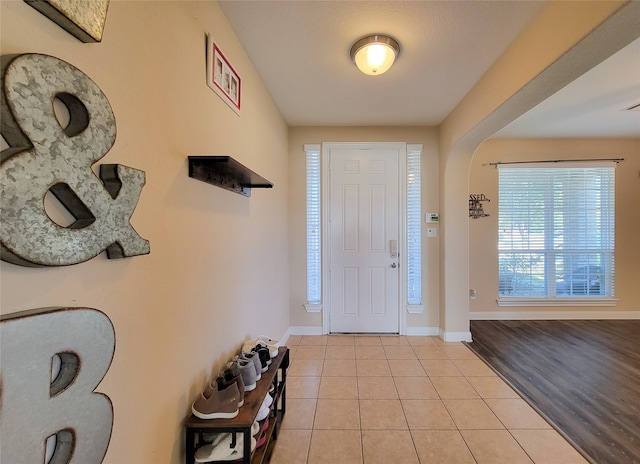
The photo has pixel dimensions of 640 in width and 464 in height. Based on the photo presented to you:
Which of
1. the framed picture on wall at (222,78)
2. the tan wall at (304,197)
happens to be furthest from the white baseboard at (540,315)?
the framed picture on wall at (222,78)

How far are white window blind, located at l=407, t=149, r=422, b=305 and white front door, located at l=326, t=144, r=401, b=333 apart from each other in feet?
0.46

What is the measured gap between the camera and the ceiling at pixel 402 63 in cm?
164

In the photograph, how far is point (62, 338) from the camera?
636 millimetres

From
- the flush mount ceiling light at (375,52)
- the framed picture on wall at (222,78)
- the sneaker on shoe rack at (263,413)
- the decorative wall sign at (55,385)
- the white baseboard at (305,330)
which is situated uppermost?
the flush mount ceiling light at (375,52)

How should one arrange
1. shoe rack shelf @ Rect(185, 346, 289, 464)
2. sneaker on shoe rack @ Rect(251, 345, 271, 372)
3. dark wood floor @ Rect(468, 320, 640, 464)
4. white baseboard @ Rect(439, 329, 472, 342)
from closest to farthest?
1. shoe rack shelf @ Rect(185, 346, 289, 464)
2. sneaker on shoe rack @ Rect(251, 345, 271, 372)
3. dark wood floor @ Rect(468, 320, 640, 464)
4. white baseboard @ Rect(439, 329, 472, 342)

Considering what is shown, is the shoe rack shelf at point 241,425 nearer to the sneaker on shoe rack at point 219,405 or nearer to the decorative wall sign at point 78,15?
the sneaker on shoe rack at point 219,405

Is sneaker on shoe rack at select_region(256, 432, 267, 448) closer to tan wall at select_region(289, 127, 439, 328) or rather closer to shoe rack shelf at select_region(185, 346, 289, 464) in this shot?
shoe rack shelf at select_region(185, 346, 289, 464)

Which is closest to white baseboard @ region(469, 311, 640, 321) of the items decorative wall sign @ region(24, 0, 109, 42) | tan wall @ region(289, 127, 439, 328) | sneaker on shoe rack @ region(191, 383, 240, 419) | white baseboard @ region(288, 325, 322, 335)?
tan wall @ region(289, 127, 439, 328)

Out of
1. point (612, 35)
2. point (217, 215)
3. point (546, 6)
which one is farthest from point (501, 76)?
point (217, 215)

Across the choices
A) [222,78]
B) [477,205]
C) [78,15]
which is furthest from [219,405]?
[477,205]

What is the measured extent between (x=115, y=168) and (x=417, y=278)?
328 centimetres

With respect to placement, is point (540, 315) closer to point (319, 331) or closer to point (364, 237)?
point (364, 237)

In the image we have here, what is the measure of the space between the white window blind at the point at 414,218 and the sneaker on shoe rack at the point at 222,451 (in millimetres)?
2691

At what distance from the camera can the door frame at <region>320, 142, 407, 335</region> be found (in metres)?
3.46
